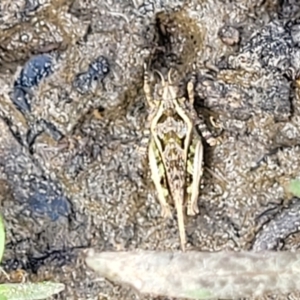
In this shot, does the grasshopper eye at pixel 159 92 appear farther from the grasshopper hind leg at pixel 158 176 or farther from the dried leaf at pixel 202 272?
the dried leaf at pixel 202 272

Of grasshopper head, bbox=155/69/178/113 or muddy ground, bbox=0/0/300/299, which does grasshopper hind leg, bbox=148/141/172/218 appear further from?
grasshopper head, bbox=155/69/178/113

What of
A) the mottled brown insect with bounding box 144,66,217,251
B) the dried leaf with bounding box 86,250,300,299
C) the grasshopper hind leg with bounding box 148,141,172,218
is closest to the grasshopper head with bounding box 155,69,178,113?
the mottled brown insect with bounding box 144,66,217,251

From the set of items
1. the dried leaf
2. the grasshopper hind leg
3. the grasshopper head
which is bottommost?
the dried leaf

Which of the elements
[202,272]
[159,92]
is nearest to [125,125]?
[159,92]

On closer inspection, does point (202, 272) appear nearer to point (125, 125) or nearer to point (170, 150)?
point (170, 150)

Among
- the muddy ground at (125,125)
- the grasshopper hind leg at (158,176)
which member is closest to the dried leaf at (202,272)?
the muddy ground at (125,125)

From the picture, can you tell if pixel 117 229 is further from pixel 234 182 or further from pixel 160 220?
pixel 234 182
